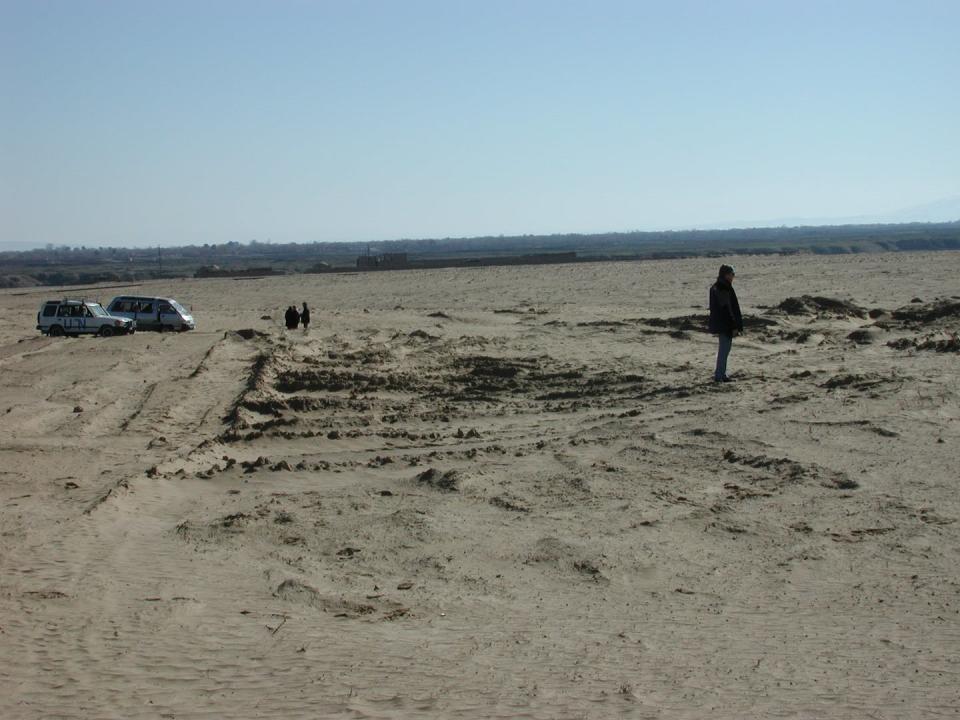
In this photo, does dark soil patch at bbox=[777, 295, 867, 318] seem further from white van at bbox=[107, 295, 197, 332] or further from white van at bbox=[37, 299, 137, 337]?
white van at bbox=[37, 299, 137, 337]

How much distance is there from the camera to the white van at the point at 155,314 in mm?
34438

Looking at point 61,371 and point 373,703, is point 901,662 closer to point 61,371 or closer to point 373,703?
point 373,703

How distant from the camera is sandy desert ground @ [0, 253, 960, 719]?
21.4ft

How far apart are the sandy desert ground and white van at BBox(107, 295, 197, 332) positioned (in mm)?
13212

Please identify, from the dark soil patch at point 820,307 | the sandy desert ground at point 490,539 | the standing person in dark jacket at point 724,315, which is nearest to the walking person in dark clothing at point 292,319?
the sandy desert ground at point 490,539

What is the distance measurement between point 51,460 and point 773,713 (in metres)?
10.1

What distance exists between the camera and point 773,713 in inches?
235

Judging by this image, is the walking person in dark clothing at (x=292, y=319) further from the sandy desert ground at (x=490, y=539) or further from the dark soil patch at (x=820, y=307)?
the dark soil patch at (x=820, y=307)

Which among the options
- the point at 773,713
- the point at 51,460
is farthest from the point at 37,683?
the point at 51,460

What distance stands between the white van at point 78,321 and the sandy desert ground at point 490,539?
476 inches

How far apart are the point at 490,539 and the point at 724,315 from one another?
863 cm

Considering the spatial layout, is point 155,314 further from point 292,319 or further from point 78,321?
point 292,319

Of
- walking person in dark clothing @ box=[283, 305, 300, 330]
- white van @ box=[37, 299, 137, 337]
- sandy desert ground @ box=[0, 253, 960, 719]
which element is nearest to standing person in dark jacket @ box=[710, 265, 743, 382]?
sandy desert ground @ box=[0, 253, 960, 719]

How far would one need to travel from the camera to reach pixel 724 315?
17.2 m
